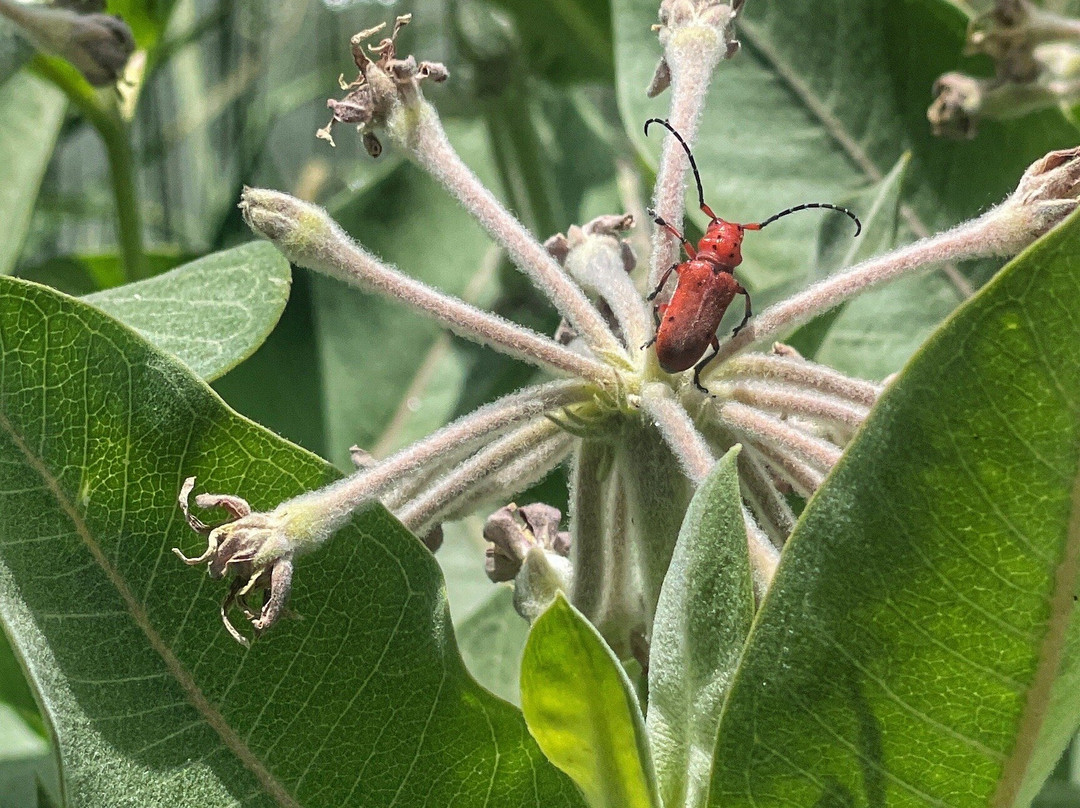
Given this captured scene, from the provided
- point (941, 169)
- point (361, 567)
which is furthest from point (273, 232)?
point (941, 169)

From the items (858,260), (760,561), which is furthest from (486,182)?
(760,561)

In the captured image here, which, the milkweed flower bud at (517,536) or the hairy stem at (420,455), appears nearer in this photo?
the hairy stem at (420,455)

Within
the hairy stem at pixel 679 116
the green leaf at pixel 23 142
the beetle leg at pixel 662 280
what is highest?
the hairy stem at pixel 679 116

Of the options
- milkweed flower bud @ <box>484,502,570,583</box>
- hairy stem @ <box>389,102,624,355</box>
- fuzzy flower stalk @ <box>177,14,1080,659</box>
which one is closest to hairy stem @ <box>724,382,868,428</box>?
fuzzy flower stalk @ <box>177,14,1080,659</box>

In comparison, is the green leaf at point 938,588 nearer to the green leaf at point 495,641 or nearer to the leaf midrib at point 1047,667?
the leaf midrib at point 1047,667

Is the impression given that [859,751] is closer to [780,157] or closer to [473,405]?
[780,157]

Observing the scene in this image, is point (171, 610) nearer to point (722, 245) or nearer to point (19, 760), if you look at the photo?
point (722, 245)

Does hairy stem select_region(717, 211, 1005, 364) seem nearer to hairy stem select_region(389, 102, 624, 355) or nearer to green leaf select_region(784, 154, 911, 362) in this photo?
hairy stem select_region(389, 102, 624, 355)

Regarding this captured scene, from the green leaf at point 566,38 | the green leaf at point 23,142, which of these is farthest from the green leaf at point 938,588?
the green leaf at point 566,38

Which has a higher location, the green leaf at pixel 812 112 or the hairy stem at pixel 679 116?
the hairy stem at pixel 679 116
